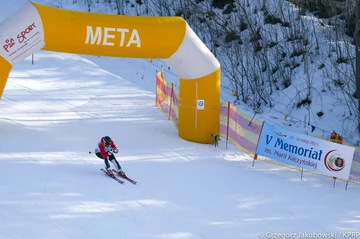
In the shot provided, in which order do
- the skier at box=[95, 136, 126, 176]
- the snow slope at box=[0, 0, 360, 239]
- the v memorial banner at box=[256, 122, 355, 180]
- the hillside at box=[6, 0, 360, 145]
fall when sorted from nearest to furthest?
the snow slope at box=[0, 0, 360, 239], the skier at box=[95, 136, 126, 176], the v memorial banner at box=[256, 122, 355, 180], the hillside at box=[6, 0, 360, 145]

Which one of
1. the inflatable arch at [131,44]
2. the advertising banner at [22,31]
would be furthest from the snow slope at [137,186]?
the advertising banner at [22,31]

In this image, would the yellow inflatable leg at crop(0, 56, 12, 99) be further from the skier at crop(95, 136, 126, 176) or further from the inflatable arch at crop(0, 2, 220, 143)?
the skier at crop(95, 136, 126, 176)

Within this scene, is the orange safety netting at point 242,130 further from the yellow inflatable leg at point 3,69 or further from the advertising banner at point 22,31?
the yellow inflatable leg at point 3,69

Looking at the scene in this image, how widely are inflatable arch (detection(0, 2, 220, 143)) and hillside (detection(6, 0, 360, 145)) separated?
15.3ft

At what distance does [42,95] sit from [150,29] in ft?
17.8

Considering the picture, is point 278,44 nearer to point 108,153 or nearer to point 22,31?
point 22,31

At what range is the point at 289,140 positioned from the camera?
50.0 ft

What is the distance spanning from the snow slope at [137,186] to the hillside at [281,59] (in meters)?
4.65

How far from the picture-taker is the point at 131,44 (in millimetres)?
16344

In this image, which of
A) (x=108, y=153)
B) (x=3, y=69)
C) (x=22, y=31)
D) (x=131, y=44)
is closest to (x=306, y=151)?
(x=108, y=153)

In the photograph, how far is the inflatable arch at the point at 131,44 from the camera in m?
15.7

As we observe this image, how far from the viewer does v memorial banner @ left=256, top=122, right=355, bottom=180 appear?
14.6 metres

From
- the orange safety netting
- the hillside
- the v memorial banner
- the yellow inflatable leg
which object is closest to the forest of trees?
the hillside

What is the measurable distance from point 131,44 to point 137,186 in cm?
400
